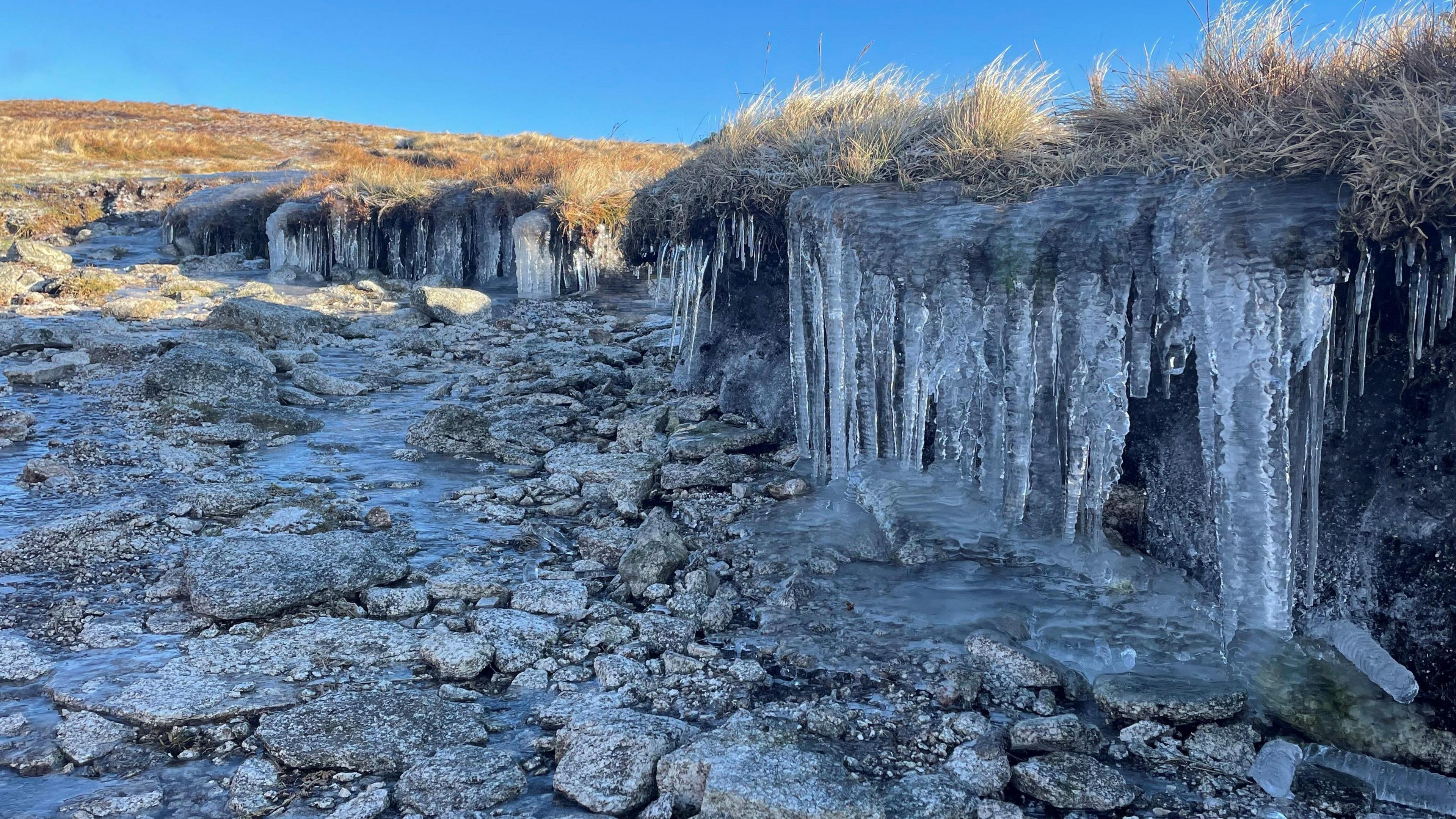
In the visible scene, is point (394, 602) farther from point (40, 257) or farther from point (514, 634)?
point (40, 257)

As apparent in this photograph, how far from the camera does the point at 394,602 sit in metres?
4.97

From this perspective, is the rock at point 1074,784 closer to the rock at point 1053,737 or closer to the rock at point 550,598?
the rock at point 1053,737

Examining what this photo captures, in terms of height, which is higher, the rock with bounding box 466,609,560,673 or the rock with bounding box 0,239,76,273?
the rock with bounding box 0,239,76,273

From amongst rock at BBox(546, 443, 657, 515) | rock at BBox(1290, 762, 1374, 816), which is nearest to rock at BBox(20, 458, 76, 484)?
rock at BBox(546, 443, 657, 515)

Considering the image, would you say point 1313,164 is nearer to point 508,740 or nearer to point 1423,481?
point 1423,481

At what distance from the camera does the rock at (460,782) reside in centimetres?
338

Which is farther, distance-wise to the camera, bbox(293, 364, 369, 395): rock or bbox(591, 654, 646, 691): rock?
bbox(293, 364, 369, 395): rock

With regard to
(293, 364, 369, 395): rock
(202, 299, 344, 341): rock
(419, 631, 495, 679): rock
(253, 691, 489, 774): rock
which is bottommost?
(253, 691, 489, 774): rock

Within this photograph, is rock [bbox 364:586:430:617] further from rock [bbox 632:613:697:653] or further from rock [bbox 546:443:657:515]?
rock [bbox 546:443:657:515]

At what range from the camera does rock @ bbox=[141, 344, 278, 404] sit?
899cm

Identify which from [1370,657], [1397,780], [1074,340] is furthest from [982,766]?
[1074,340]

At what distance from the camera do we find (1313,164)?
4.70m

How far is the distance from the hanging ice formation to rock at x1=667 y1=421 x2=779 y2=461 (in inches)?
25.1

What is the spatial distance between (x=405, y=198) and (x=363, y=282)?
8.32 feet
